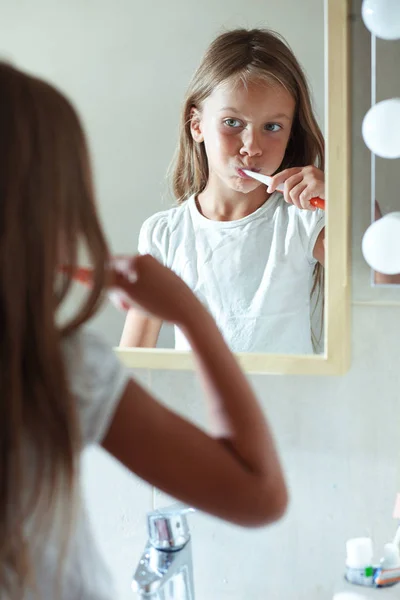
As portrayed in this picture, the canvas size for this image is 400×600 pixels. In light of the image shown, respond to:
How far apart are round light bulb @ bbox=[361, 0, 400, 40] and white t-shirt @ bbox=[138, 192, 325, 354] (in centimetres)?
21

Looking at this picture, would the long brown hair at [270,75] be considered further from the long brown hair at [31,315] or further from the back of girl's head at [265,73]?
the long brown hair at [31,315]

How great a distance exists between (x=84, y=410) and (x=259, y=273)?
1.35 feet

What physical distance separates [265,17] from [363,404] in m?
0.46

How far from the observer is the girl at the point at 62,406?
1.82 feet

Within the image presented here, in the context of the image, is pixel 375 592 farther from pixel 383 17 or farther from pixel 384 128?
pixel 383 17

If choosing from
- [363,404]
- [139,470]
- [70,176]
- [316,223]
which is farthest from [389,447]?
[70,176]

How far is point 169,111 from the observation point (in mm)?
965

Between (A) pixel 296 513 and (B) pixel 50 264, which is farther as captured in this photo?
(A) pixel 296 513

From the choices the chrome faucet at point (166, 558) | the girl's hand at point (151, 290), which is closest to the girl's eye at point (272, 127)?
the girl's hand at point (151, 290)

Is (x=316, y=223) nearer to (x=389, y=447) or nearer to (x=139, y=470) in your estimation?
(x=389, y=447)

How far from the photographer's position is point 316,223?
0.93 meters

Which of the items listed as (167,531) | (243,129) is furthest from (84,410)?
(243,129)

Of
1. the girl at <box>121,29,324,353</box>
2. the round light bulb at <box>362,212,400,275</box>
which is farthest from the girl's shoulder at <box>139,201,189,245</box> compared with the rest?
the round light bulb at <box>362,212,400,275</box>

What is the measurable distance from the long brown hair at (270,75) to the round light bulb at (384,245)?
65 mm
